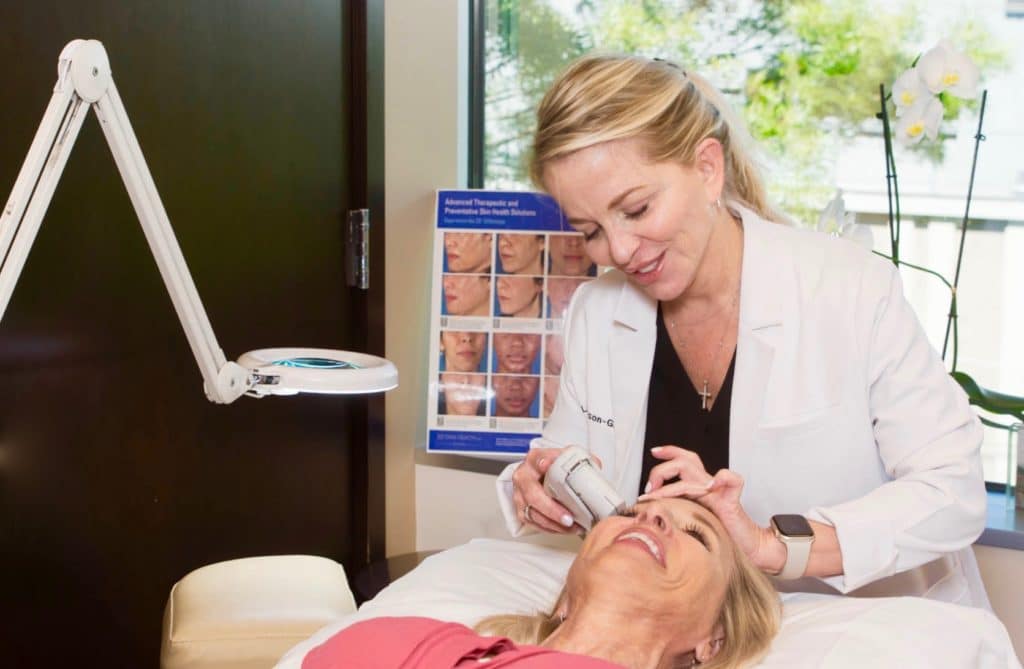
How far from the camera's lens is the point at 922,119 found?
2305mm

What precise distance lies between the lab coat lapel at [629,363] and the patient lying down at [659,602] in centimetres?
30

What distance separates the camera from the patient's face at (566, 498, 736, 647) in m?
1.50

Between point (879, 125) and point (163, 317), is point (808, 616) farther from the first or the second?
point (879, 125)

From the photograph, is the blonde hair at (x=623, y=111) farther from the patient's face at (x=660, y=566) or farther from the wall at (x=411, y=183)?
the wall at (x=411, y=183)

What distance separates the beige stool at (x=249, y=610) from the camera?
1.77 meters

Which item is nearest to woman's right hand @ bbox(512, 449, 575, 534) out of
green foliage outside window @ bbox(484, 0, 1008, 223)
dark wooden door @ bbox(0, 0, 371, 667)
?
dark wooden door @ bbox(0, 0, 371, 667)

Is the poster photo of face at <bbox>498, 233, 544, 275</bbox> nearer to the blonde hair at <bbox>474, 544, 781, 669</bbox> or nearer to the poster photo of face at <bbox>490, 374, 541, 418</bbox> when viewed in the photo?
the poster photo of face at <bbox>490, 374, 541, 418</bbox>

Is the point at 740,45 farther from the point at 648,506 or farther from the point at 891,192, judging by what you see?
the point at 648,506

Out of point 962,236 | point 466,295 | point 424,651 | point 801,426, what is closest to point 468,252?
point 466,295

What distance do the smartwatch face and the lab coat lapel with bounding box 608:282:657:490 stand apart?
35 cm

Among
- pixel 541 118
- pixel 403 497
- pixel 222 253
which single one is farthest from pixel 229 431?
pixel 541 118

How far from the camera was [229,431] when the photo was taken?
7.41 feet

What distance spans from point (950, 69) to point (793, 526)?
1.13 meters

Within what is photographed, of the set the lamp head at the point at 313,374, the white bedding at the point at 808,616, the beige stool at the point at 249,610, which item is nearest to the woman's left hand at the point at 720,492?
the white bedding at the point at 808,616
